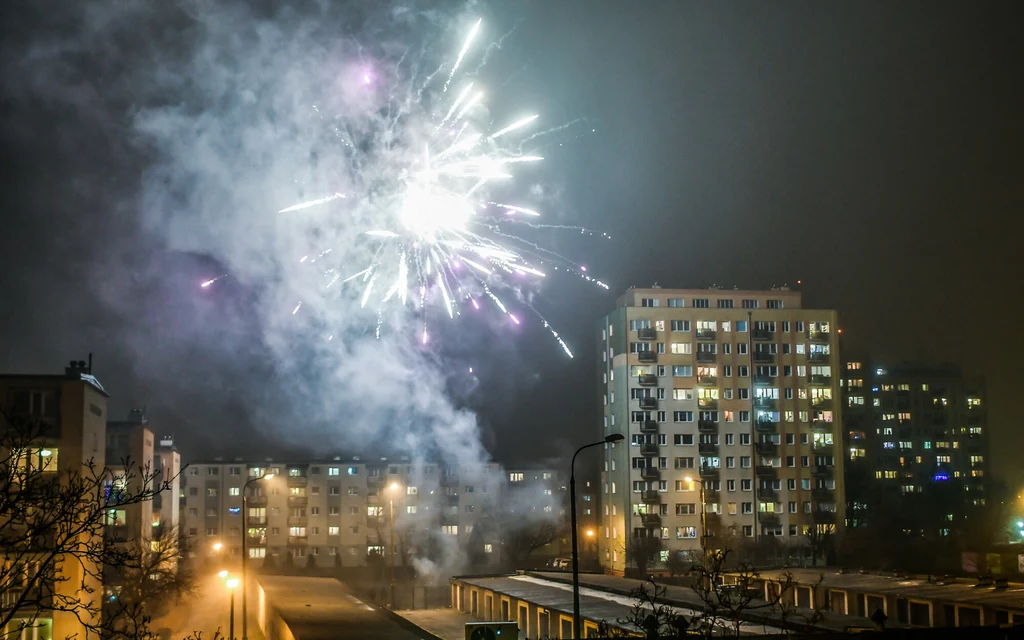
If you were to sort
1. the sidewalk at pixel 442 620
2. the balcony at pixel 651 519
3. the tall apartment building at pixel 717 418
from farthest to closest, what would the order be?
the tall apartment building at pixel 717 418, the balcony at pixel 651 519, the sidewalk at pixel 442 620

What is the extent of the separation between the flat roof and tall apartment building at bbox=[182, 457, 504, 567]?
33.6 m

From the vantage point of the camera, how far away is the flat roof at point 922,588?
36.9 m

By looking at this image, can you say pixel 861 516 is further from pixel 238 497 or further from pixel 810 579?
pixel 238 497

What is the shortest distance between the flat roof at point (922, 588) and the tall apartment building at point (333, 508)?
33596mm

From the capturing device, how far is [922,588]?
140 ft

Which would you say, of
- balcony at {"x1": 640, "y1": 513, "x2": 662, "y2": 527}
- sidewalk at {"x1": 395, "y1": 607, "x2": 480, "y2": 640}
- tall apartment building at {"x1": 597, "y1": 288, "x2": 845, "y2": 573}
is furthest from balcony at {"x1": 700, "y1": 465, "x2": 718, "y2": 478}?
sidewalk at {"x1": 395, "y1": 607, "x2": 480, "y2": 640}

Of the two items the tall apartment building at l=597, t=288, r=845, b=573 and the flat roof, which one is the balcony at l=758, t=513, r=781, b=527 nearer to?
the tall apartment building at l=597, t=288, r=845, b=573

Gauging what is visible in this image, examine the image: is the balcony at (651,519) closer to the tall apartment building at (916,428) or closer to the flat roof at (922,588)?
the flat roof at (922,588)

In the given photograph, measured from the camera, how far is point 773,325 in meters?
77.4

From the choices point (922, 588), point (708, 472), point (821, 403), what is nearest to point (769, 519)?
point (708, 472)

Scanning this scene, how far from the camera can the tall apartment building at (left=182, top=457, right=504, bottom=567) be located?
81.1m

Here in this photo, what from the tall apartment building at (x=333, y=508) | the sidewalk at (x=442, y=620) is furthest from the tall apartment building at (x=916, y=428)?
the sidewalk at (x=442, y=620)

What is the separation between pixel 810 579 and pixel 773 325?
31684mm

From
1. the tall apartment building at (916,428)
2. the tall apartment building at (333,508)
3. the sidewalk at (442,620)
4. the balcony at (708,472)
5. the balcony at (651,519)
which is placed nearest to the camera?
the sidewalk at (442,620)
